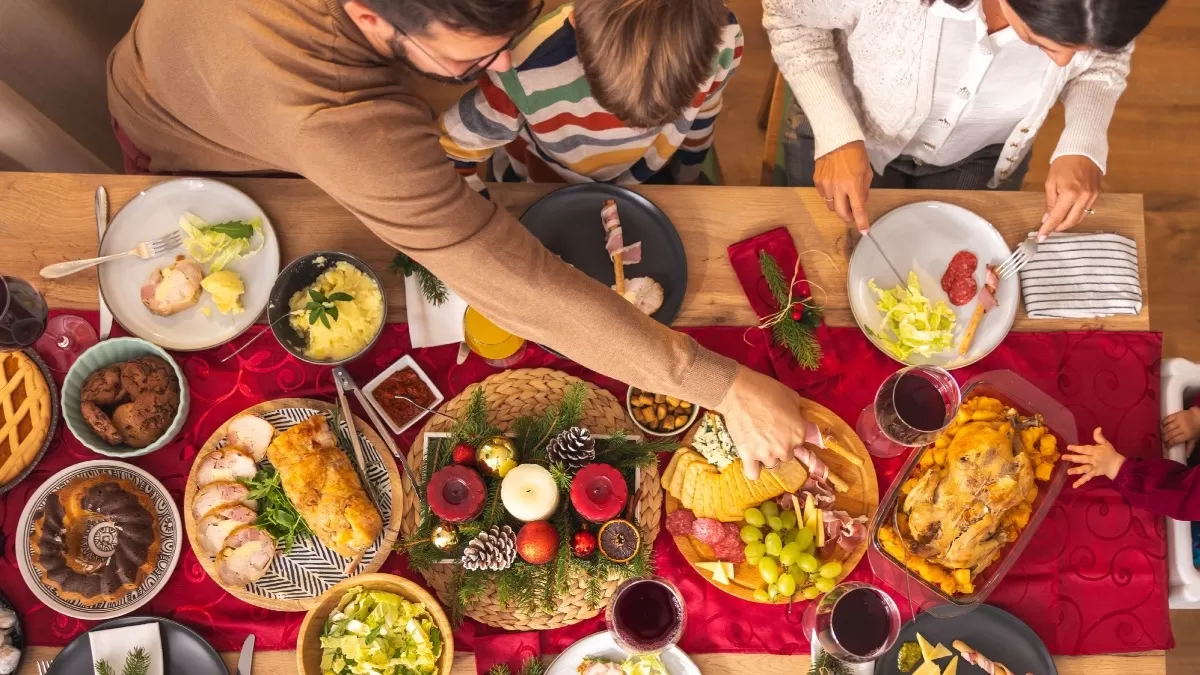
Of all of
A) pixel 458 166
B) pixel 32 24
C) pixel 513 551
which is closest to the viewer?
pixel 513 551

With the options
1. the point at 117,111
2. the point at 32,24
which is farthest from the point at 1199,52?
the point at 32,24

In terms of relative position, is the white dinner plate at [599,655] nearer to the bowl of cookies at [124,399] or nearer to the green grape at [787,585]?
the green grape at [787,585]

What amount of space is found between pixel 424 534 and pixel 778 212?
0.96 m

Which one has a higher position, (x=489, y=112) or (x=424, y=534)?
(x=489, y=112)

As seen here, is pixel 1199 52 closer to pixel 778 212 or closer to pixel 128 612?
pixel 778 212

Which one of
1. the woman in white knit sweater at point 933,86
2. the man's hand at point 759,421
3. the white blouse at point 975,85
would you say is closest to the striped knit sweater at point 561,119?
the woman in white knit sweater at point 933,86

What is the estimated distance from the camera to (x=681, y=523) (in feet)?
4.80

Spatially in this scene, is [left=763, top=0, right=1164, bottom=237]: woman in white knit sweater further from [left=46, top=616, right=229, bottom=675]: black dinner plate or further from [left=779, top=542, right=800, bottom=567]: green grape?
[left=46, top=616, right=229, bottom=675]: black dinner plate

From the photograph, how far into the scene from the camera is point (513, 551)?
1372mm

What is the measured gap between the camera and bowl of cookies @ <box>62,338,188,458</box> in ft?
4.69

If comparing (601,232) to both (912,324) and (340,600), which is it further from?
(340,600)

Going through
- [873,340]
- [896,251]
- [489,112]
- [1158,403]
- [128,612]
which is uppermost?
[489,112]

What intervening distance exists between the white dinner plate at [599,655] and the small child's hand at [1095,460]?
0.83m

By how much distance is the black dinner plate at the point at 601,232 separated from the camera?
1581mm
